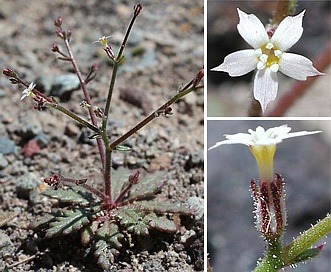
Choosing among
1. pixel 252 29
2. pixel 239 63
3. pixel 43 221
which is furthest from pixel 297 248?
pixel 43 221

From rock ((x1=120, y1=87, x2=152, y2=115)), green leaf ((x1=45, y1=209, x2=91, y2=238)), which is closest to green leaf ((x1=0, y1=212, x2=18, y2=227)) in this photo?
green leaf ((x1=45, y1=209, x2=91, y2=238))

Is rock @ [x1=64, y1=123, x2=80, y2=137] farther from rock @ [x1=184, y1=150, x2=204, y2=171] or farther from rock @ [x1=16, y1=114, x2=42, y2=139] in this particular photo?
rock @ [x1=184, y1=150, x2=204, y2=171]

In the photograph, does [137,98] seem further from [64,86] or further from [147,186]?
[147,186]

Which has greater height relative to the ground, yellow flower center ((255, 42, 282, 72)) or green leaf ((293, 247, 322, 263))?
yellow flower center ((255, 42, 282, 72))

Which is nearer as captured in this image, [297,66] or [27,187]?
[297,66]

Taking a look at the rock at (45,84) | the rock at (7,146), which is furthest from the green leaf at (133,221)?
the rock at (45,84)

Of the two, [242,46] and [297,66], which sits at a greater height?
[242,46]
